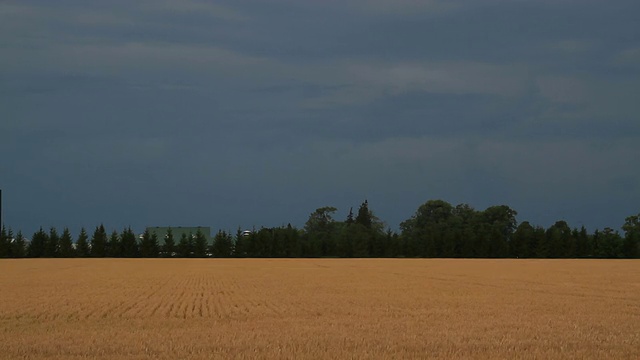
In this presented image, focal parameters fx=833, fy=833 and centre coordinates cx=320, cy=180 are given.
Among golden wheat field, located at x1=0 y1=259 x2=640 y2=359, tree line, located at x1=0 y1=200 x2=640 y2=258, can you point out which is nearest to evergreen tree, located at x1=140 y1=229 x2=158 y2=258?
tree line, located at x1=0 y1=200 x2=640 y2=258

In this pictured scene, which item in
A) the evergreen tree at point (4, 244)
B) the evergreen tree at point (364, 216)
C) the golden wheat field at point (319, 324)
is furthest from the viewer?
the evergreen tree at point (364, 216)

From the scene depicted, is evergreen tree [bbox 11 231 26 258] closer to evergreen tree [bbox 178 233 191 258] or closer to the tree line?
the tree line

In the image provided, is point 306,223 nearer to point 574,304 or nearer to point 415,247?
point 415,247

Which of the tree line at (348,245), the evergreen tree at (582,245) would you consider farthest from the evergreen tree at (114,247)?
the evergreen tree at (582,245)

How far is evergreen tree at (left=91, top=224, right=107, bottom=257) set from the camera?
128 m

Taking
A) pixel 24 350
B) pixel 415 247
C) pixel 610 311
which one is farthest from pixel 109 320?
pixel 415 247

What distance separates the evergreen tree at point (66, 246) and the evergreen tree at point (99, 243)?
3.26 m

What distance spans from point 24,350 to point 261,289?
2327 centimetres

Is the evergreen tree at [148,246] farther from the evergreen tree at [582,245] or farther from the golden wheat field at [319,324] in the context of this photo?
the golden wheat field at [319,324]

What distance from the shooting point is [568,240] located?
132125 mm

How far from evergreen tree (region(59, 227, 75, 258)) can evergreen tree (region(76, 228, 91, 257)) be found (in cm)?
100

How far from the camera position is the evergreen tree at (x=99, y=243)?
12838 cm

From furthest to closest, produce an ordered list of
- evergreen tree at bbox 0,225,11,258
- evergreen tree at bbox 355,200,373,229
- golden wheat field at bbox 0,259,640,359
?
evergreen tree at bbox 355,200,373,229 → evergreen tree at bbox 0,225,11,258 → golden wheat field at bbox 0,259,640,359

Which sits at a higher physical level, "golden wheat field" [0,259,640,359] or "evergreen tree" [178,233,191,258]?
"evergreen tree" [178,233,191,258]
